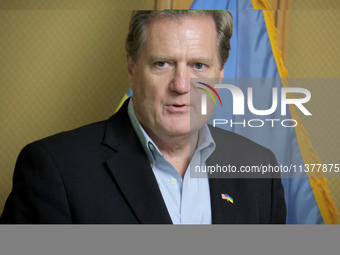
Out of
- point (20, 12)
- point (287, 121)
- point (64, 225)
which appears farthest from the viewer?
point (20, 12)

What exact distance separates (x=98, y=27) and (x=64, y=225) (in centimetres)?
91

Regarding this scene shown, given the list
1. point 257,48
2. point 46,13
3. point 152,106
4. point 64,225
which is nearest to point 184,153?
point 152,106

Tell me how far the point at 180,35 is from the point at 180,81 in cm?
14

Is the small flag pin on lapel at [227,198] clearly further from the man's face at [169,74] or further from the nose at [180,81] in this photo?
the nose at [180,81]

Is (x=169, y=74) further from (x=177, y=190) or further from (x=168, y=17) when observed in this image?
(x=177, y=190)

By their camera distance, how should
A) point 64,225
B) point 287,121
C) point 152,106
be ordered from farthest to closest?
point 287,121 → point 152,106 → point 64,225

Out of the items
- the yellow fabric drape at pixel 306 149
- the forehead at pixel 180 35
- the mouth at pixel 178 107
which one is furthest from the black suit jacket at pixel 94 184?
the yellow fabric drape at pixel 306 149

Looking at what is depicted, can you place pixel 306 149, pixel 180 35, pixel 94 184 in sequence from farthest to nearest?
pixel 306 149, pixel 180 35, pixel 94 184

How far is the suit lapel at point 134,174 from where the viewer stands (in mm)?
1089

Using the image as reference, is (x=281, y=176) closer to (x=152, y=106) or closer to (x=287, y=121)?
(x=287, y=121)

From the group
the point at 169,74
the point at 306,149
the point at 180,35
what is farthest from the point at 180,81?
the point at 306,149

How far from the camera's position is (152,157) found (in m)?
1.17

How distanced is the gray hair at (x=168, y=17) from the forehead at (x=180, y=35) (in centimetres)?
1

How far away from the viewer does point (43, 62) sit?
1613mm
